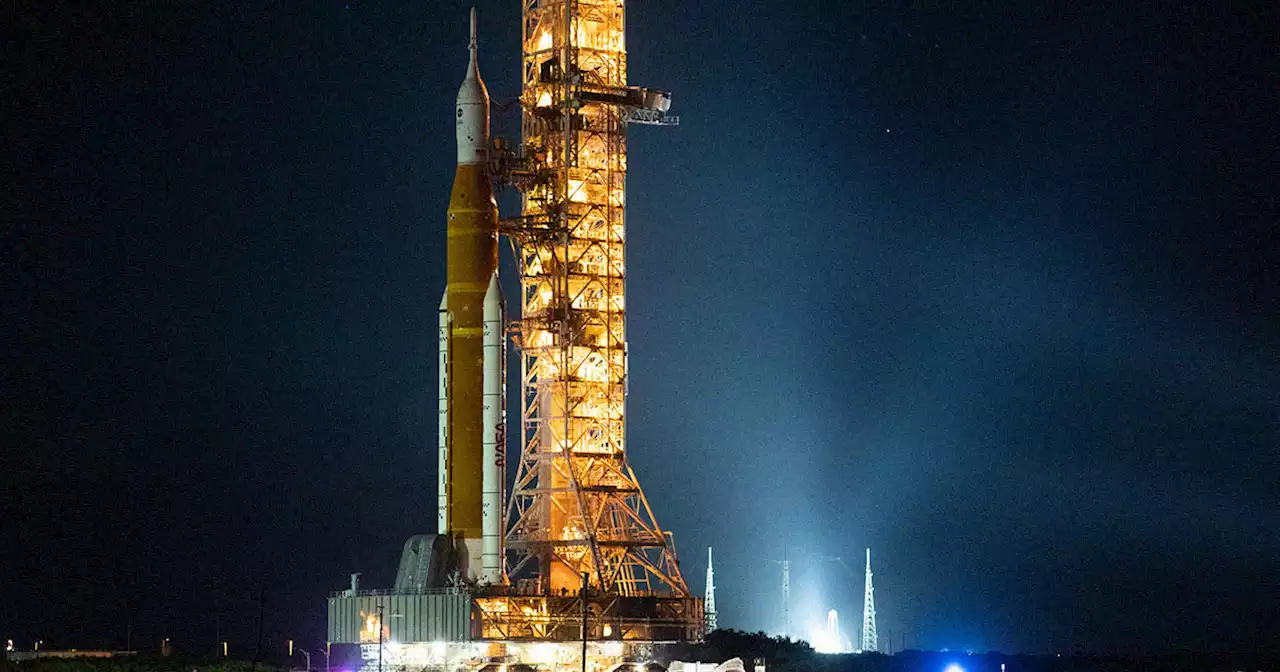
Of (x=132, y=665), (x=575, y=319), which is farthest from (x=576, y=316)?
(x=132, y=665)

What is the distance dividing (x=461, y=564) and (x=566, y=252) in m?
11.6

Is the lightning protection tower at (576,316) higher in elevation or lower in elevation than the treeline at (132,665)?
higher

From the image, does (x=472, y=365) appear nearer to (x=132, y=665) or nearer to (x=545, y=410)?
(x=545, y=410)

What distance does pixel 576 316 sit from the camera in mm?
70188

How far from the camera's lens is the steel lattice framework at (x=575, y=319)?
69.2 metres

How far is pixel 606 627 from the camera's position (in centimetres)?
6694

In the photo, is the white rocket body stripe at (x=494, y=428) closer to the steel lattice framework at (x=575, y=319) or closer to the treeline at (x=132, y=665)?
the steel lattice framework at (x=575, y=319)

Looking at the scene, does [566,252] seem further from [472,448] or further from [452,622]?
[452,622]

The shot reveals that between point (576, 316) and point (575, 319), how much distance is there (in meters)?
0.11

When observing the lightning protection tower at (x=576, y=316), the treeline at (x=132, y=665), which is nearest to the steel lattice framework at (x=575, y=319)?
the lightning protection tower at (x=576, y=316)

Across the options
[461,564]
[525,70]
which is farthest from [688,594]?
[525,70]

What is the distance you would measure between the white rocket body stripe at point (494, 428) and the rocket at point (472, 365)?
0.11 ft

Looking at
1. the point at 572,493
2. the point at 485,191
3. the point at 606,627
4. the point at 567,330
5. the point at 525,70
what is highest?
the point at 525,70

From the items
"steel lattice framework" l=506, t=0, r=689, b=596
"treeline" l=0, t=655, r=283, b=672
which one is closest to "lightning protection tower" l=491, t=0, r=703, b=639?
"steel lattice framework" l=506, t=0, r=689, b=596
